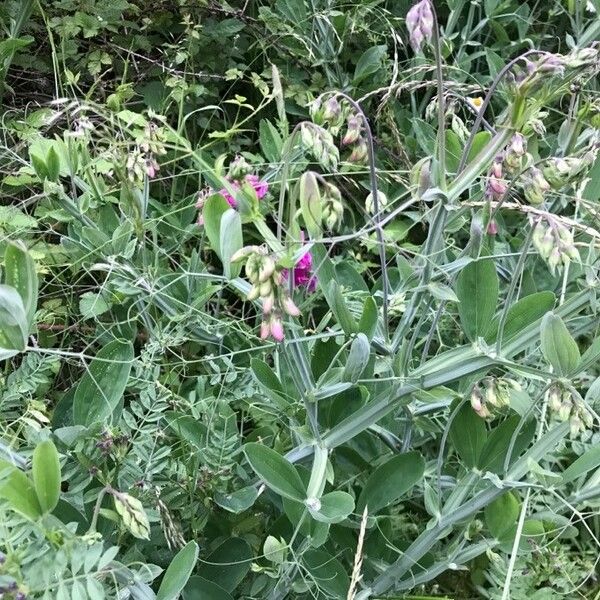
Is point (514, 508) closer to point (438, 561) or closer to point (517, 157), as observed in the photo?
point (438, 561)

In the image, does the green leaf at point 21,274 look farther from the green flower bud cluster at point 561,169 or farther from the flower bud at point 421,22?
the green flower bud cluster at point 561,169

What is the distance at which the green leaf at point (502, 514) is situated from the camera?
82 cm

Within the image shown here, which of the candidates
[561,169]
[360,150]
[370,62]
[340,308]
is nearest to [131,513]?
[340,308]

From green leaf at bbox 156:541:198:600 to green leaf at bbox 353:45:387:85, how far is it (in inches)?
40.9

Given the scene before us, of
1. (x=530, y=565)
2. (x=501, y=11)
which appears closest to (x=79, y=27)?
(x=501, y=11)

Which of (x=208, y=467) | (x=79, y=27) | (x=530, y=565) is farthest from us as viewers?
(x=79, y=27)

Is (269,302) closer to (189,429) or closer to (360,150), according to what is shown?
(360,150)

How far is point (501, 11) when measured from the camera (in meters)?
1.54

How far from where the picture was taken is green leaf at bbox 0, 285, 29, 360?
560mm

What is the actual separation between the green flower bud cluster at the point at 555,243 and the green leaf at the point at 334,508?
30 centimetres

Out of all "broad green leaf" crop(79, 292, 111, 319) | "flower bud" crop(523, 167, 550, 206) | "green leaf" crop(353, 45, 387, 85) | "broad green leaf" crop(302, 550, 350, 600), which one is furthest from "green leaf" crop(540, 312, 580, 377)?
"green leaf" crop(353, 45, 387, 85)

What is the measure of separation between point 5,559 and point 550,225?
1.67ft

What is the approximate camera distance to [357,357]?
26.5 inches

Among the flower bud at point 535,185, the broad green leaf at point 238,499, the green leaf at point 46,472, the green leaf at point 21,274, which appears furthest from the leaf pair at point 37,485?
the flower bud at point 535,185
